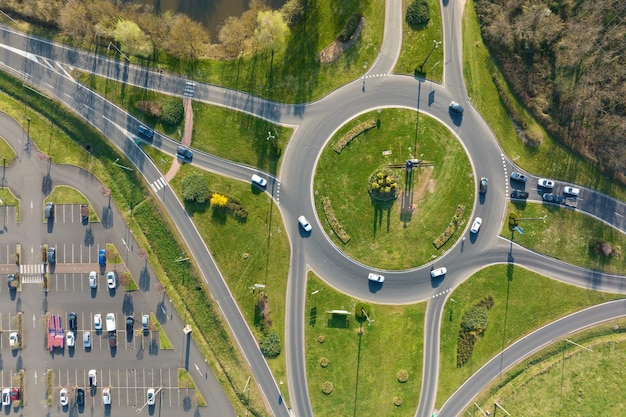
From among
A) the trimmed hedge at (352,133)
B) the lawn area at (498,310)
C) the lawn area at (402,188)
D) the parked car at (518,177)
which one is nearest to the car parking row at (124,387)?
the lawn area at (402,188)

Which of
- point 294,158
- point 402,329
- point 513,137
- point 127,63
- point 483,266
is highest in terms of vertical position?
point 127,63

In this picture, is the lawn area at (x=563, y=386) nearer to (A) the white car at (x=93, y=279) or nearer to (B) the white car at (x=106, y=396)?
(B) the white car at (x=106, y=396)

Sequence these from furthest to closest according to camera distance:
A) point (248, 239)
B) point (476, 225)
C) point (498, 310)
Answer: point (498, 310), point (248, 239), point (476, 225)

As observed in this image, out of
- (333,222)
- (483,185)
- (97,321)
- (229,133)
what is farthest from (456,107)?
(97,321)

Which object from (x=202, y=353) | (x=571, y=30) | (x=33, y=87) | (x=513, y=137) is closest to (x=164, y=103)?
(x=33, y=87)

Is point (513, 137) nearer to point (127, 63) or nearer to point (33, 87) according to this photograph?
point (127, 63)

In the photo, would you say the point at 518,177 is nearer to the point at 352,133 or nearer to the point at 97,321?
the point at 352,133
